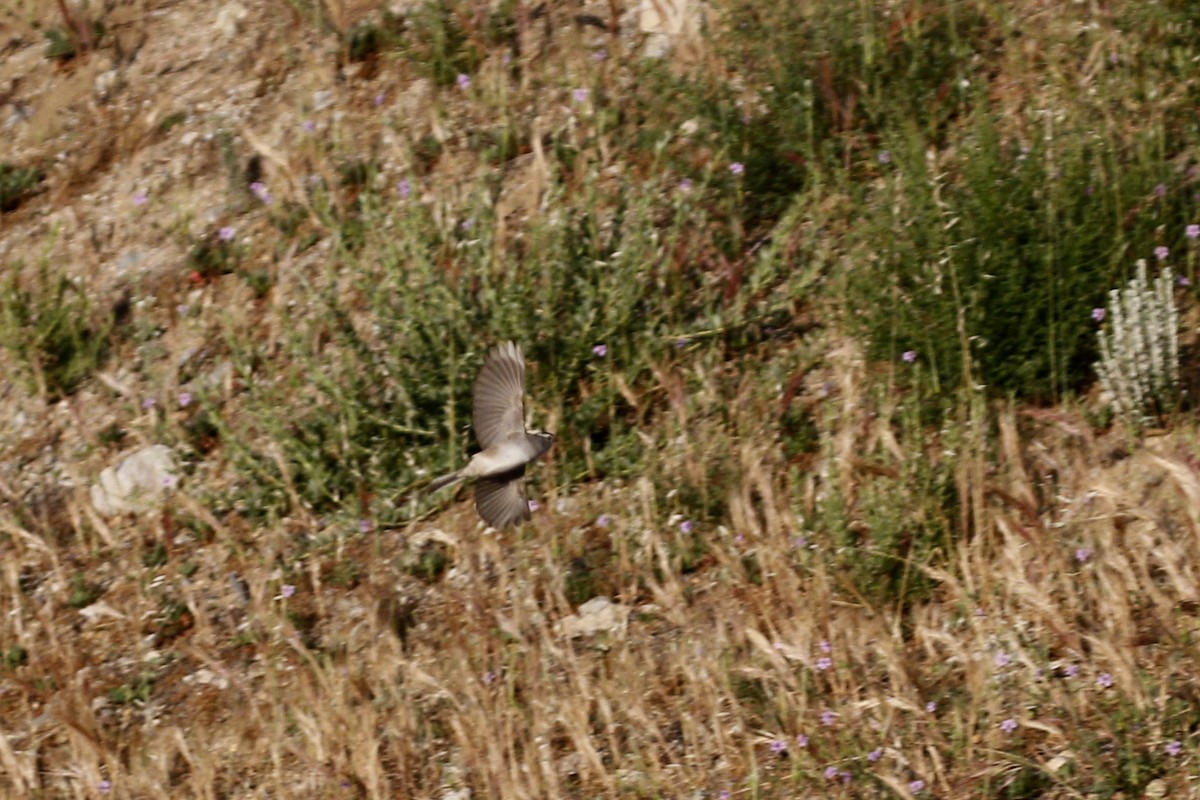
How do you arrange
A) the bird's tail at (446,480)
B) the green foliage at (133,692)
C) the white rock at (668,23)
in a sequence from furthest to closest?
the white rock at (668,23), the green foliage at (133,692), the bird's tail at (446,480)

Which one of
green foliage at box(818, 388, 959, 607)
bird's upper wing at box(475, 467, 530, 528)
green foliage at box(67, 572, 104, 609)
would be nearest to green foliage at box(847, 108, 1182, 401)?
green foliage at box(818, 388, 959, 607)

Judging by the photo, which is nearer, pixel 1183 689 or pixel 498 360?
pixel 1183 689

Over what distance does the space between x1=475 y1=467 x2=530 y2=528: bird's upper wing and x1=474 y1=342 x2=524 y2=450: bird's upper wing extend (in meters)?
0.12

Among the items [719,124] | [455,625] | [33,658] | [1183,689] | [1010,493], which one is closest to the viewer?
[1183,689]

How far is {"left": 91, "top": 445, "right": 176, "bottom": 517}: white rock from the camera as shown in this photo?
5.90 m

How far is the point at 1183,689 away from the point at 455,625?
2.07 metres

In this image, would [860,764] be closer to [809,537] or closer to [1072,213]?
[809,537]

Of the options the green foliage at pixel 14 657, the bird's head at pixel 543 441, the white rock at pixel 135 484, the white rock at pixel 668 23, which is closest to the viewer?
the bird's head at pixel 543 441

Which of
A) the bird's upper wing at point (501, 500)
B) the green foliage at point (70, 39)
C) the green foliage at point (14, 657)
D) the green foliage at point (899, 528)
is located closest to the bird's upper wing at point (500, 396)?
the bird's upper wing at point (501, 500)

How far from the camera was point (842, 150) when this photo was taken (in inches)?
238

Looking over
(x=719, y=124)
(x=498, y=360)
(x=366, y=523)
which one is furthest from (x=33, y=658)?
(x=719, y=124)

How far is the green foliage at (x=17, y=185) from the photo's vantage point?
7.00 meters

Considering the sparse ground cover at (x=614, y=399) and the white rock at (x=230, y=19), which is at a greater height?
the white rock at (x=230, y=19)

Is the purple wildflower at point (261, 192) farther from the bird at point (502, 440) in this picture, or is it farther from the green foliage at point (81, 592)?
the bird at point (502, 440)
